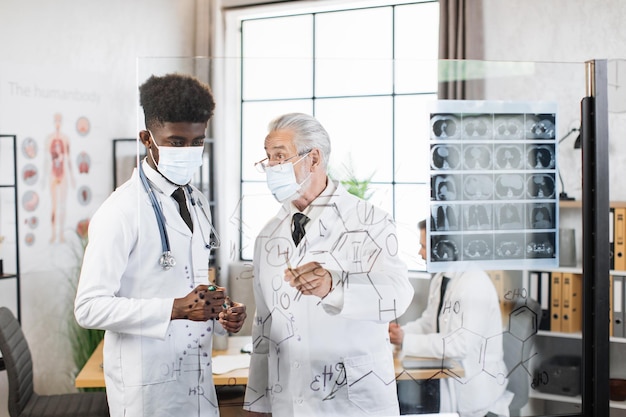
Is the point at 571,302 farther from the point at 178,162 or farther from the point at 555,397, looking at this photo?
the point at 178,162

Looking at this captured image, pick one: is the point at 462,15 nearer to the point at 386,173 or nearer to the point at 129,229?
the point at 386,173

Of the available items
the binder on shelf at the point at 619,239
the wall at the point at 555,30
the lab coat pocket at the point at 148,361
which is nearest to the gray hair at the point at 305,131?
the lab coat pocket at the point at 148,361

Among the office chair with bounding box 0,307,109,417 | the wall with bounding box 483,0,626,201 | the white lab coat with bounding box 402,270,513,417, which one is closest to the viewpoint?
the white lab coat with bounding box 402,270,513,417

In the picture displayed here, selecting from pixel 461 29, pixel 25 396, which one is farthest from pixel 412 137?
pixel 25 396

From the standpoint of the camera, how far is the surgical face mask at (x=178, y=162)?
5.07ft

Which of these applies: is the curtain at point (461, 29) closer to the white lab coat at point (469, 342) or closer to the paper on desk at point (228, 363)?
the white lab coat at point (469, 342)

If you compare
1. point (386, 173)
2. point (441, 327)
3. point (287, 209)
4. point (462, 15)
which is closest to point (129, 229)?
point (287, 209)

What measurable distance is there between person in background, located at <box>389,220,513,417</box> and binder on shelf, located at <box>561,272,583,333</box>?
0.72ft

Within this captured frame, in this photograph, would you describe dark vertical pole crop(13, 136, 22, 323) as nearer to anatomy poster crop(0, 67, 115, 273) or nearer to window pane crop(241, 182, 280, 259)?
anatomy poster crop(0, 67, 115, 273)

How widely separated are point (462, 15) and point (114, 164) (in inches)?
91.7

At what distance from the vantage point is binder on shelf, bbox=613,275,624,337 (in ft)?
6.72

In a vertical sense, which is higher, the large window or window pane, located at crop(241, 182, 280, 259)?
the large window

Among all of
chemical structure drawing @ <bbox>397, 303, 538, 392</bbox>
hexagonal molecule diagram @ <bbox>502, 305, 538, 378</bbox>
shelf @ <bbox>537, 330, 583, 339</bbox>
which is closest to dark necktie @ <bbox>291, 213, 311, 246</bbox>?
chemical structure drawing @ <bbox>397, 303, 538, 392</bbox>

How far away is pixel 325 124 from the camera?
1.63 meters
